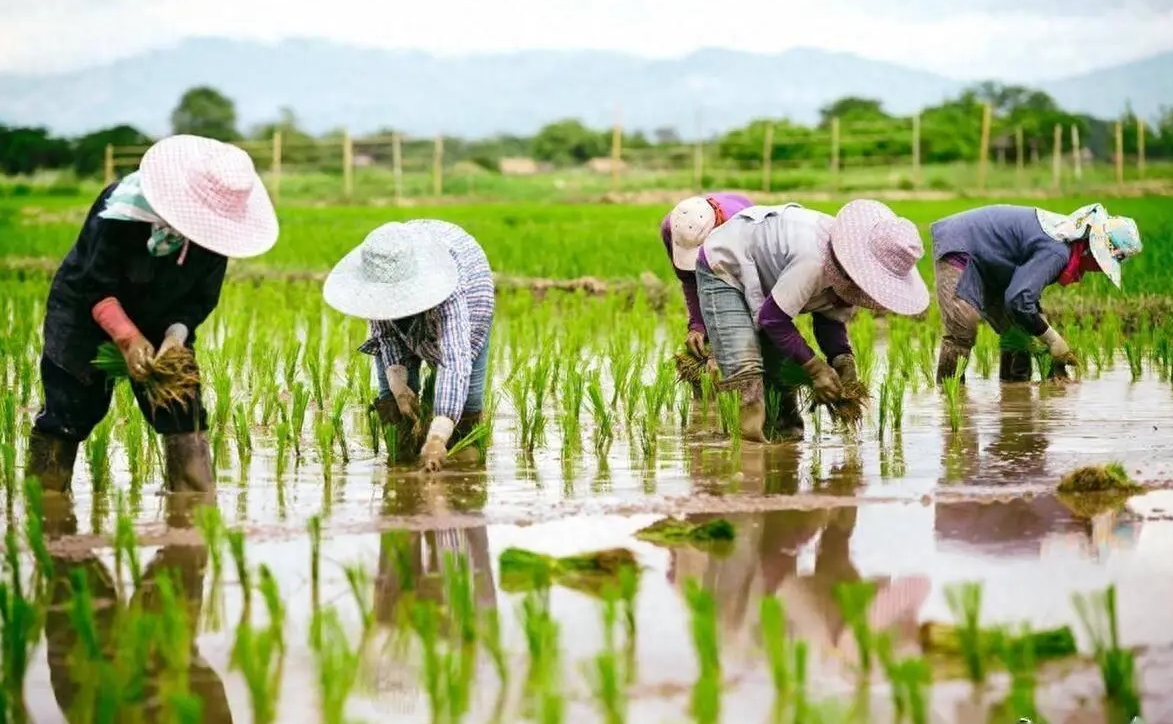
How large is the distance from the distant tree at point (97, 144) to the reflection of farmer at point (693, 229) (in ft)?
89.1

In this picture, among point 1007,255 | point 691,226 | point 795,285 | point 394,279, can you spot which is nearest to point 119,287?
point 394,279

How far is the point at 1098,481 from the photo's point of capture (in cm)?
438

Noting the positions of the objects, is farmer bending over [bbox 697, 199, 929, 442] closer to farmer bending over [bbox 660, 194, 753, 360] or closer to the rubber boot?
the rubber boot

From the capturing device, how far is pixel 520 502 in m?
4.45

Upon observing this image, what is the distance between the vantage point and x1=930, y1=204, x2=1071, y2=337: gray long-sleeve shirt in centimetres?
635

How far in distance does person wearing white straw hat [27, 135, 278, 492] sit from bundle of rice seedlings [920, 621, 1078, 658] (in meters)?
1.85

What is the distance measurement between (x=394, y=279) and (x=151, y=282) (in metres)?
0.65

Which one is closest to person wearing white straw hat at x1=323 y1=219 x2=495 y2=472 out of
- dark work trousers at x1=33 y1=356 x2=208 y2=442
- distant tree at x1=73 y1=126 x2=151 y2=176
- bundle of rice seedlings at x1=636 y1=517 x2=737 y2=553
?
dark work trousers at x1=33 y1=356 x2=208 y2=442

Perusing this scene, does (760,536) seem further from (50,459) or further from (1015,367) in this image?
(1015,367)

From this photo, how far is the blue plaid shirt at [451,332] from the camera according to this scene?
15.0 feet

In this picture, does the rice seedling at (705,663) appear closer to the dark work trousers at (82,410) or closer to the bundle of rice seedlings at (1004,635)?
the bundle of rice seedlings at (1004,635)

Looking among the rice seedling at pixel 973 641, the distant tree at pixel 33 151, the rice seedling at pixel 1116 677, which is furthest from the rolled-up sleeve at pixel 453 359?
the distant tree at pixel 33 151

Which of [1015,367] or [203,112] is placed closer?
[1015,367]

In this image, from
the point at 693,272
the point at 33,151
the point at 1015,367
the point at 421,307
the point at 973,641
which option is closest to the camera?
the point at 973,641
